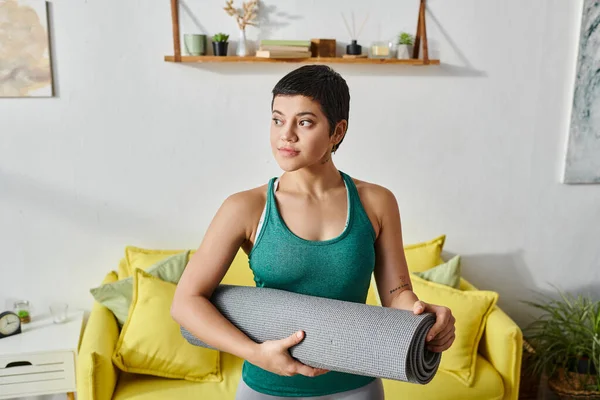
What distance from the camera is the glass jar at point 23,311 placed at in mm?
2666

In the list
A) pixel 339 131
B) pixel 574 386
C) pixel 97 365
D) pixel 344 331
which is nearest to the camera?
pixel 344 331

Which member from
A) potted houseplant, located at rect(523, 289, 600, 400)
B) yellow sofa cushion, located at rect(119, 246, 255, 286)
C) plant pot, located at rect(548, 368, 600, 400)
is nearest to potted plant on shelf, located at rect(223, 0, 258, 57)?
yellow sofa cushion, located at rect(119, 246, 255, 286)

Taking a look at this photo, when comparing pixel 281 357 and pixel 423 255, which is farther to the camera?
pixel 423 255

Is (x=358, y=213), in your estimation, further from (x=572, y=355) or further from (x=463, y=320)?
(x=572, y=355)

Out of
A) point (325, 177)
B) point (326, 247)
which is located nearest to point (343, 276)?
point (326, 247)

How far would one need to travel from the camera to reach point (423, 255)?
2877 millimetres

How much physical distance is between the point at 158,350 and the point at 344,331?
143cm

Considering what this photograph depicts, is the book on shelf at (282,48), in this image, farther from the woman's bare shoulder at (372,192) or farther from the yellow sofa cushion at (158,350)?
the woman's bare shoulder at (372,192)

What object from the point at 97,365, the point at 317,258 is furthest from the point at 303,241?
the point at 97,365

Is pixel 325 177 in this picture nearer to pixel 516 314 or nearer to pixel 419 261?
pixel 419 261

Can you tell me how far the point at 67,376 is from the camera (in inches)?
96.1

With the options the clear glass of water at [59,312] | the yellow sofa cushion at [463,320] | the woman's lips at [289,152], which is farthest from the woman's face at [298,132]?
the clear glass of water at [59,312]

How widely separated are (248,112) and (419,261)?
1078 millimetres

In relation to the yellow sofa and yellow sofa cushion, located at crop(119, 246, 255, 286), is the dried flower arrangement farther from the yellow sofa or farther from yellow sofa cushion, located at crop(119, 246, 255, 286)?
the yellow sofa
